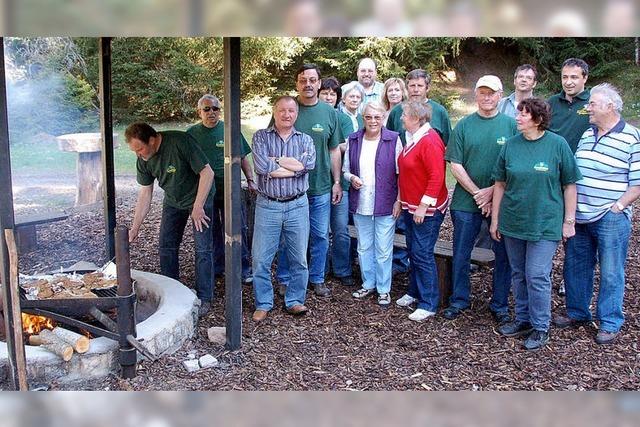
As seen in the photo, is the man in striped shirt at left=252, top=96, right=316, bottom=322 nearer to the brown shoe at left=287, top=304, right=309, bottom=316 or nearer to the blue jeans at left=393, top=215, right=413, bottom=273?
the brown shoe at left=287, top=304, right=309, bottom=316

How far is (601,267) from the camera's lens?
15.8 feet

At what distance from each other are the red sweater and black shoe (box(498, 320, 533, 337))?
0.99 meters

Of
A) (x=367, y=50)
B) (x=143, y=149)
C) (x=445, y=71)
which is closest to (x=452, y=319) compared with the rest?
(x=143, y=149)

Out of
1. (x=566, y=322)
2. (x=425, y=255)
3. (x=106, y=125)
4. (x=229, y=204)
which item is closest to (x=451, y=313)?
(x=425, y=255)

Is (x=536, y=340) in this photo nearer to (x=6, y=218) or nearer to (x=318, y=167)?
(x=318, y=167)

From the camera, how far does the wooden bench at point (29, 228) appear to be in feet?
23.2

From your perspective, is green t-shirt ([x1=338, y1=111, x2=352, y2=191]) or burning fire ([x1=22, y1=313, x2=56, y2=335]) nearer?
burning fire ([x1=22, y1=313, x2=56, y2=335])

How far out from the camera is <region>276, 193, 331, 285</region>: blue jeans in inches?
223

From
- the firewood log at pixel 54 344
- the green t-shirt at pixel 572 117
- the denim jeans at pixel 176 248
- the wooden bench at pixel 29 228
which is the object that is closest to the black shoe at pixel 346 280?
the denim jeans at pixel 176 248

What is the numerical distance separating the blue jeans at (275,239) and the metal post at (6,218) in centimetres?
182

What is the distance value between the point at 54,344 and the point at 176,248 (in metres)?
1.70

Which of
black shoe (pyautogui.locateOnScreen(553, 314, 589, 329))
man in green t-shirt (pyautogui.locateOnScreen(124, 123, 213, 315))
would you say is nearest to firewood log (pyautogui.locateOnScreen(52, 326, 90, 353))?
man in green t-shirt (pyautogui.locateOnScreen(124, 123, 213, 315))

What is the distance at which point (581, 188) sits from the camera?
4699 millimetres

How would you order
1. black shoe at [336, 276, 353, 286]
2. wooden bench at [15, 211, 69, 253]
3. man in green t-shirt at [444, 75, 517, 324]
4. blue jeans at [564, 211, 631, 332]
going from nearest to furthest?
blue jeans at [564, 211, 631, 332]
man in green t-shirt at [444, 75, 517, 324]
black shoe at [336, 276, 353, 286]
wooden bench at [15, 211, 69, 253]
